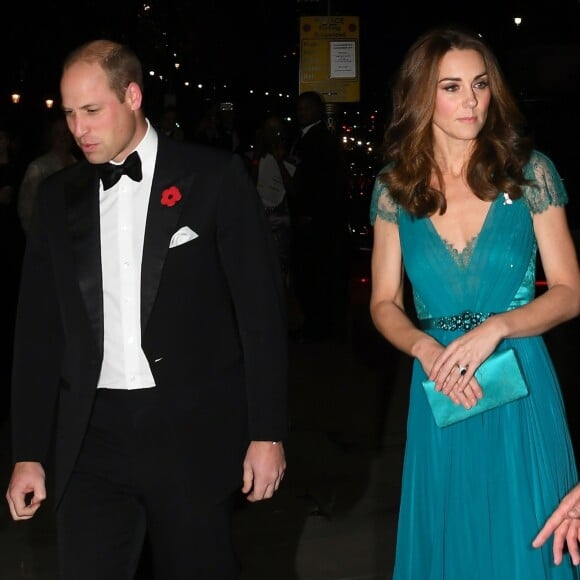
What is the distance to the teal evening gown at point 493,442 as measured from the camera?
3.79 meters

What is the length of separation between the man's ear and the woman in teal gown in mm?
854

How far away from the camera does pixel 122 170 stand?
12.3 feet

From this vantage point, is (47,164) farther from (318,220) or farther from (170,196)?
(170,196)

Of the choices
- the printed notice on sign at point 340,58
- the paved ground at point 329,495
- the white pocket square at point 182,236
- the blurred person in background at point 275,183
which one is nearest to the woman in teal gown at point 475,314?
the white pocket square at point 182,236

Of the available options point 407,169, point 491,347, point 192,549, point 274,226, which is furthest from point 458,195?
point 274,226

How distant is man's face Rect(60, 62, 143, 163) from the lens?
3.71m

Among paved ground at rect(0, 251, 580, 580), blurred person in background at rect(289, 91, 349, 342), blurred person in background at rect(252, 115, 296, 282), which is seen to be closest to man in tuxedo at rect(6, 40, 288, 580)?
paved ground at rect(0, 251, 580, 580)

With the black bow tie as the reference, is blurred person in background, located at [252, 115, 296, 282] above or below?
above

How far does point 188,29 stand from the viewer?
64.4 feet

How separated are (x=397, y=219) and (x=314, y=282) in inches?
317

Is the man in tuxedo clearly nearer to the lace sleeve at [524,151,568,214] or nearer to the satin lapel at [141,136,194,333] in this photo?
the satin lapel at [141,136,194,333]

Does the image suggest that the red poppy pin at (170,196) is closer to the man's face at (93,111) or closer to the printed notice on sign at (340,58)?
the man's face at (93,111)

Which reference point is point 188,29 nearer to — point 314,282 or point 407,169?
point 314,282

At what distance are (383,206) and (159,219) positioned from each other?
81cm
